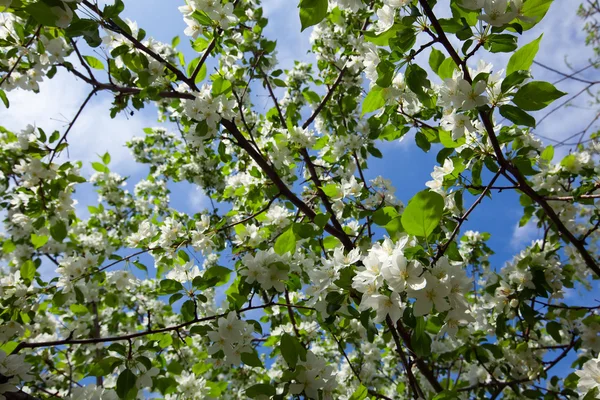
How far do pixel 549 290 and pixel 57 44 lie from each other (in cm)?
334

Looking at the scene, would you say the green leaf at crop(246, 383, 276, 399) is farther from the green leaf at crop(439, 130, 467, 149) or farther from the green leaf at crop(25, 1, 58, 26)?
the green leaf at crop(25, 1, 58, 26)

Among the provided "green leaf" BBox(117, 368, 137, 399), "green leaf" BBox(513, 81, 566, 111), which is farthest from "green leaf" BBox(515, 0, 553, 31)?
"green leaf" BBox(117, 368, 137, 399)

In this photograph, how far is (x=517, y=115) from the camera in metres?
1.26

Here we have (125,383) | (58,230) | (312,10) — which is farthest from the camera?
(58,230)

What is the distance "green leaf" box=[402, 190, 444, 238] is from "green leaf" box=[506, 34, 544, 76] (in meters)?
0.50

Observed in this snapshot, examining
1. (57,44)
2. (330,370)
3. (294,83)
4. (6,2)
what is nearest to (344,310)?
(330,370)

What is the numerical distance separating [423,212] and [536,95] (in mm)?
499

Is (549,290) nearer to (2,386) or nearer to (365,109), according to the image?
(365,109)

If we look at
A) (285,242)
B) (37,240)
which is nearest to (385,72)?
(285,242)

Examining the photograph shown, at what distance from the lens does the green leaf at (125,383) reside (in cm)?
172

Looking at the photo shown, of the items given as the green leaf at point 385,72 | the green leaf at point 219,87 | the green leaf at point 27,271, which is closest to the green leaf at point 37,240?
the green leaf at point 27,271

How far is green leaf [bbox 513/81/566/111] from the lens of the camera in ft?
3.90

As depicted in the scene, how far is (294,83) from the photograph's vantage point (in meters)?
4.34

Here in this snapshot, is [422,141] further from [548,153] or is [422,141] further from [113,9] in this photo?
[113,9]
